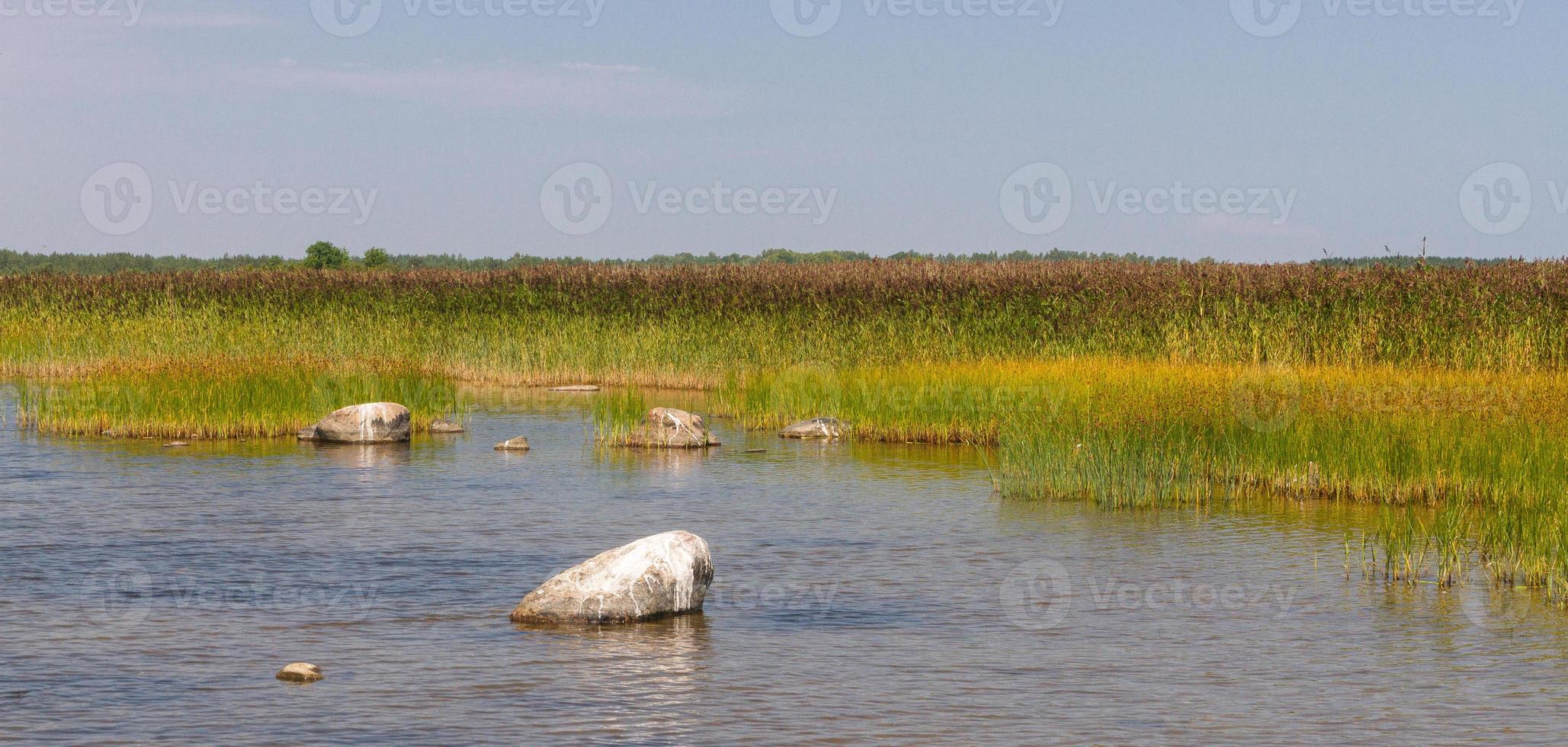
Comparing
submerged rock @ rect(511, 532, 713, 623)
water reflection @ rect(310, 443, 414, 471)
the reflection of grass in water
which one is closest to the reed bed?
the reflection of grass in water

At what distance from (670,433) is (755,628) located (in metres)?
11.6

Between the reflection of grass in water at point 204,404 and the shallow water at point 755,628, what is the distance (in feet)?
18.1

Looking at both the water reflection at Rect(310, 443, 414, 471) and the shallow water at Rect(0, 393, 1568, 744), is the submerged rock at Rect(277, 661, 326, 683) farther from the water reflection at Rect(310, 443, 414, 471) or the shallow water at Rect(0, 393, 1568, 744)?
the water reflection at Rect(310, 443, 414, 471)

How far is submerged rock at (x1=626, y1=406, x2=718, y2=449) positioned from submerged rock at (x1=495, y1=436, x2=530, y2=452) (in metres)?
1.44

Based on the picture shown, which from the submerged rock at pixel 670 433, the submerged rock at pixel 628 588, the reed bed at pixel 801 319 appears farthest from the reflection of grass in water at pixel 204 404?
the submerged rock at pixel 628 588

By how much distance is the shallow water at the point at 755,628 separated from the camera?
25.7 ft

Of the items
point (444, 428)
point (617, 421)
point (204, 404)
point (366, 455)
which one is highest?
point (204, 404)

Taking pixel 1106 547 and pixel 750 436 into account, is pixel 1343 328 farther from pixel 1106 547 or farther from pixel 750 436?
pixel 1106 547

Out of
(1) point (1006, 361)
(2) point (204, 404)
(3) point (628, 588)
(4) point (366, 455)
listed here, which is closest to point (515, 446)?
(4) point (366, 455)

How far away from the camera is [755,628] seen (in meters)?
9.96

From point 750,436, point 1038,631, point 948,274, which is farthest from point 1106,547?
point 948,274

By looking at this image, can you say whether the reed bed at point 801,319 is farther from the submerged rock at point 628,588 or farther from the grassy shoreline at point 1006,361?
the submerged rock at point 628,588

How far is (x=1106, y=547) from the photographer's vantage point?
13117 mm

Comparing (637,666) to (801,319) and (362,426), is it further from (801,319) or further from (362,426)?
(801,319)
